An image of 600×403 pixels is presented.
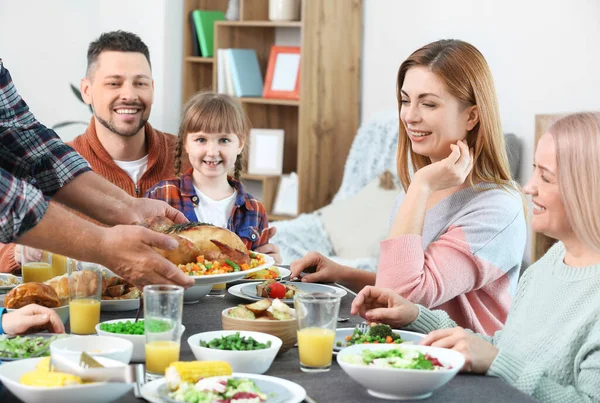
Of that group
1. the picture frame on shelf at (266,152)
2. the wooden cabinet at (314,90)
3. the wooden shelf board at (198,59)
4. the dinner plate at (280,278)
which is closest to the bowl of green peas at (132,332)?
the dinner plate at (280,278)

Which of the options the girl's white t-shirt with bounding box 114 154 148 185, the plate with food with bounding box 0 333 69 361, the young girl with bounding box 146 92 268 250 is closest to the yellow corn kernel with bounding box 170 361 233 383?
the plate with food with bounding box 0 333 69 361

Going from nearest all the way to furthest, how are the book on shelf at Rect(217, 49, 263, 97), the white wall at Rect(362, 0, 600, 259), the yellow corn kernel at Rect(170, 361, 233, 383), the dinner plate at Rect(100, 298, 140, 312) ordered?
the yellow corn kernel at Rect(170, 361, 233, 383) → the dinner plate at Rect(100, 298, 140, 312) → the white wall at Rect(362, 0, 600, 259) → the book on shelf at Rect(217, 49, 263, 97)

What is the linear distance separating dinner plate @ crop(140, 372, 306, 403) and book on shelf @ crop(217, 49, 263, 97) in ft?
13.5

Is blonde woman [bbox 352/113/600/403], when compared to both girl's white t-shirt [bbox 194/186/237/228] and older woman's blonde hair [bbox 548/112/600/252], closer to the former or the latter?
older woman's blonde hair [bbox 548/112/600/252]

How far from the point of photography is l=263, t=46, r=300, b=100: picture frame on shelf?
5270 millimetres

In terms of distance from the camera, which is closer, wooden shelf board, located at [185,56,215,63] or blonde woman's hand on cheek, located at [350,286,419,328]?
blonde woman's hand on cheek, located at [350,286,419,328]

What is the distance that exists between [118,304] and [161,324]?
55 cm

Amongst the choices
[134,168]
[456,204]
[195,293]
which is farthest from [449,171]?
[134,168]

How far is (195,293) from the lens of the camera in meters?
2.05

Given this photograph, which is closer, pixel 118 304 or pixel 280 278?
pixel 118 304

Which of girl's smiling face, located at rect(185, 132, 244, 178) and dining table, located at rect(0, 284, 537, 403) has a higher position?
girl's smiling face, located at rect(185, 132, 244, 178)

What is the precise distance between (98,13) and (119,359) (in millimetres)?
5109

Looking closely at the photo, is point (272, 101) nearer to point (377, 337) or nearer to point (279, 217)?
point (279, 217)

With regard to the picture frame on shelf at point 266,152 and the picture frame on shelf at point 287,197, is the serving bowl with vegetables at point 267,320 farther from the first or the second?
the picture frame on shelf at point 266,152
